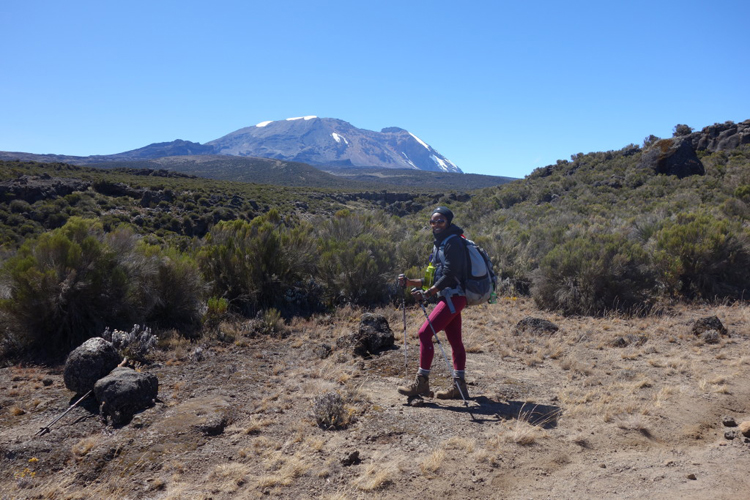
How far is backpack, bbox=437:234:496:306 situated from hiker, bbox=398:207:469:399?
5 centimetres

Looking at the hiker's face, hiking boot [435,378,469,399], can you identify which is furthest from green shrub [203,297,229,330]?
the hiker's face

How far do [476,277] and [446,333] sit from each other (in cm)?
62

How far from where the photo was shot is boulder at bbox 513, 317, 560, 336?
6.58 m

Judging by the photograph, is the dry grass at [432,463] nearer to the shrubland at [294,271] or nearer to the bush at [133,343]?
the bush at [133,343]

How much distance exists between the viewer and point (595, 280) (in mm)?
7707

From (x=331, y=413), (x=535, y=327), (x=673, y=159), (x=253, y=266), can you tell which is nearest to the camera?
(x=331, y=413)

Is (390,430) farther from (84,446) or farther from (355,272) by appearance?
(355,272)

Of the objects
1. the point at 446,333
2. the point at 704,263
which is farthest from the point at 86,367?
the point at 704,263

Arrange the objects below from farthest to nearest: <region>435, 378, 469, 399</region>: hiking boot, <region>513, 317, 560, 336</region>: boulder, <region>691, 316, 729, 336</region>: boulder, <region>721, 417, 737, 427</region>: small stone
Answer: <region>513, 317, 560, 336</region>: boulder
<region>691, 316, 729, 336</region>: boulder
<region>435, 378, 469, 399</region>: hiking boot
<region>721, 417, 737, 427</region>: small stone

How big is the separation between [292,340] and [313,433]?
285 cm

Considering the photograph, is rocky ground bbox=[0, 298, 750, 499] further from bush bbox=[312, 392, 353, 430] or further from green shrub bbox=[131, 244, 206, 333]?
green shrub bbox=[131, 244, 206, 333]

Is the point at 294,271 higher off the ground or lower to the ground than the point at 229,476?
higher

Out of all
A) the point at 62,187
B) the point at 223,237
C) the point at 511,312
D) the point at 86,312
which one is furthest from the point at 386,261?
the point at 62,187

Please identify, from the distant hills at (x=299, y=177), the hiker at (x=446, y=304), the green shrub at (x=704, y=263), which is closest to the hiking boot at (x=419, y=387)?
the hiker at (x=446, y=304)
